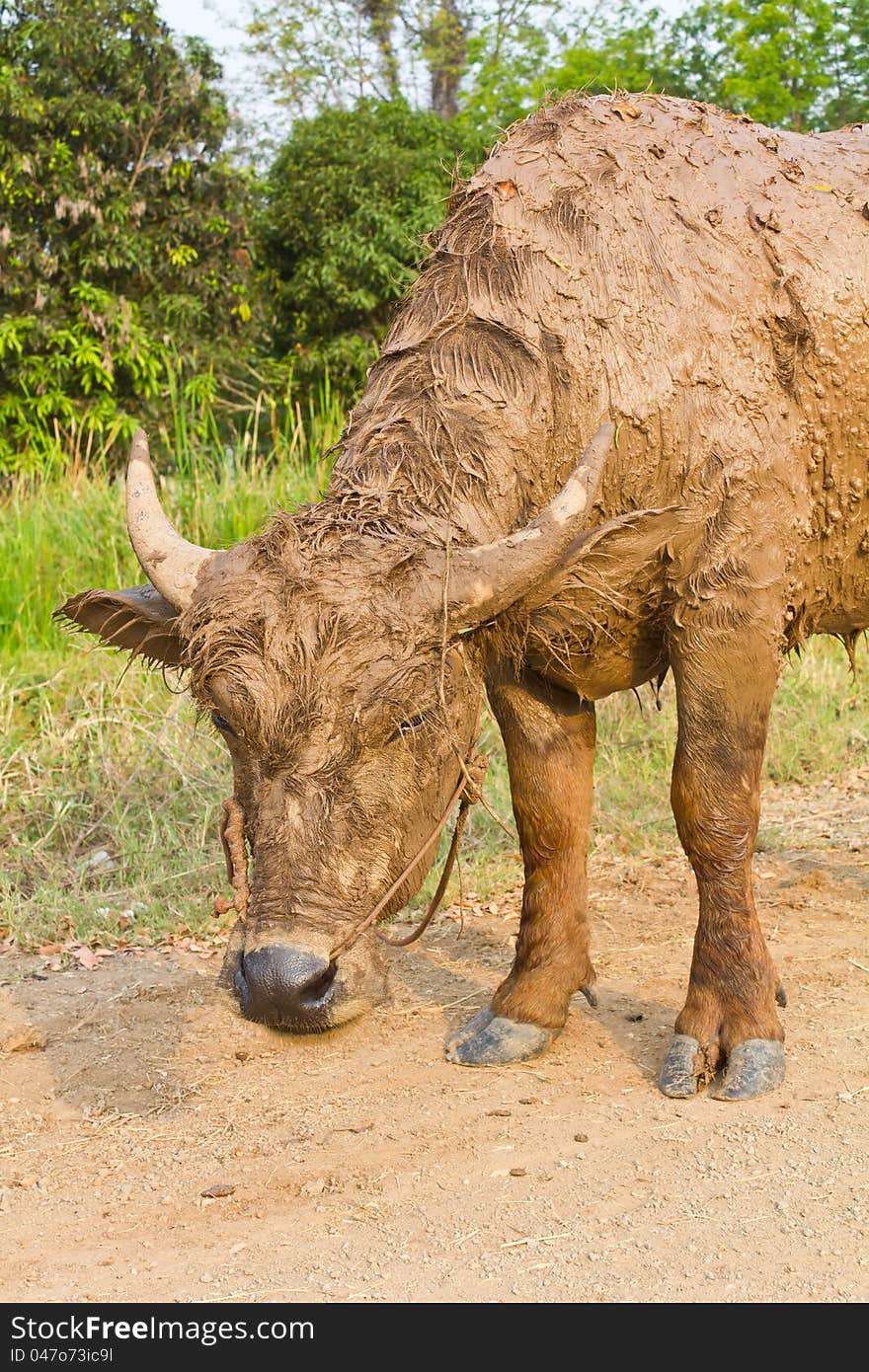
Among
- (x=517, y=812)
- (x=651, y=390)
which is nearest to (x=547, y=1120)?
(x=517, y=812)

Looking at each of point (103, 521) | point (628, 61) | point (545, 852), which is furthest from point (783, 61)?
point (545, 852)

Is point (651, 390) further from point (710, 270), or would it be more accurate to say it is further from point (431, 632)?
point (431, 632)

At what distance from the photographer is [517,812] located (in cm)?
486

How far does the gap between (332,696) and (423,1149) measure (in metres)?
1.54

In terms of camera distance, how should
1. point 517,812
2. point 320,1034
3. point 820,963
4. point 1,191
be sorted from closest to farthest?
point 320,1034 → point 517,812 → point 820,963 → point 1,191

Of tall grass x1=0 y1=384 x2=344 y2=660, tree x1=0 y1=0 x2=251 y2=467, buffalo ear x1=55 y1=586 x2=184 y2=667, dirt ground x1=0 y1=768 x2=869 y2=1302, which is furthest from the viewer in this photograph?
tree x1=0 y1=0 x2=251 y2=467

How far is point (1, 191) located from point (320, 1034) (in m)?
12.8

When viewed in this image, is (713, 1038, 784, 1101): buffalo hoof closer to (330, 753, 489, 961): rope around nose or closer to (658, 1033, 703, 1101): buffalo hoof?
(658, 1033, 703, 1101): buffalo hoof

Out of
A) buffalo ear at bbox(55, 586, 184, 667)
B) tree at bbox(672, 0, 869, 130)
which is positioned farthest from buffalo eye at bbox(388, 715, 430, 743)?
tree at bbox(672, 0, 869, 130)

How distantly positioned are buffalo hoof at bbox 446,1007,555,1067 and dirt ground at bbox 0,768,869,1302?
6 cm

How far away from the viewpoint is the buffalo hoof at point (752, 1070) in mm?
4191

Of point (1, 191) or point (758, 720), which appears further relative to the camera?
point (1, 191)

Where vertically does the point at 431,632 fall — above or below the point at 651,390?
below

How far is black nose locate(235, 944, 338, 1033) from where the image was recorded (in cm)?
315
